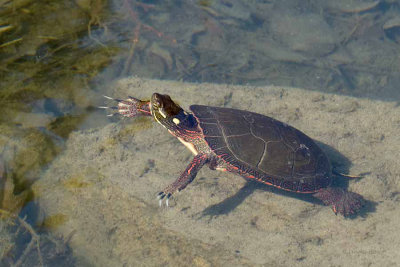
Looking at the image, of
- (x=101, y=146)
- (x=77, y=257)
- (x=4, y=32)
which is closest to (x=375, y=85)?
(x=101, y=146)

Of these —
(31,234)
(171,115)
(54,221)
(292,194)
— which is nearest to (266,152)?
(292,194)

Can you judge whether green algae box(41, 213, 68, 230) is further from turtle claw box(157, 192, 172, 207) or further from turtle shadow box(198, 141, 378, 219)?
turtle shadow box(198, 141, 378, 219)

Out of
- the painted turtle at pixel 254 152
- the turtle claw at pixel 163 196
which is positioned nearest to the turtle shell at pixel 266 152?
the painted turtle at pixel 254 152

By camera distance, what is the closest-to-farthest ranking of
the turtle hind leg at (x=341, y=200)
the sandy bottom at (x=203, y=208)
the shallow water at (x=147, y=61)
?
the sandy bottom at (x=203, y=208)
the turtle hind leg at (x=341, y=200)
the shallow water at (x=147, y=61)

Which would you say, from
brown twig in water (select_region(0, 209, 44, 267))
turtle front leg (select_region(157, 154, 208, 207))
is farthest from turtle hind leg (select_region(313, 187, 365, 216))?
brown twig in water (select_region(0, 209, 44, 267))

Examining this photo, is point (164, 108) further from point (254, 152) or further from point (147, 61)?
point (147, 61)

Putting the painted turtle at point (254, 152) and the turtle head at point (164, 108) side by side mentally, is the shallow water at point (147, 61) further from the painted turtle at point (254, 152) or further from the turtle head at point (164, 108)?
the turtle head at point (164, 108)

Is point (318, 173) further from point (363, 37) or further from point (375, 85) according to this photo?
point (363, 37)
